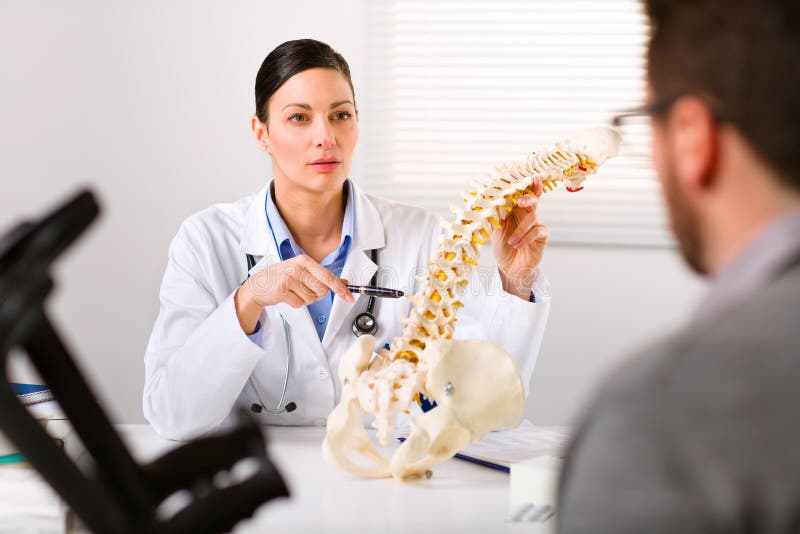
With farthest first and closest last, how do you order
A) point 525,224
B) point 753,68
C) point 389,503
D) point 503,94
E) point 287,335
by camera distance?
point 503,94 → point 287,335 → point 525,224 → point 389,503 → point 753,68

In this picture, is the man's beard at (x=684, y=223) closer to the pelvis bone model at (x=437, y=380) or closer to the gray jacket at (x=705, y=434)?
the gray jacket at (x=705, y=434)

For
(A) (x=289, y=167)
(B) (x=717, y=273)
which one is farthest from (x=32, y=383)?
(B) (x=717, y=273)

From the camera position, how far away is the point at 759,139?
2.10 feet

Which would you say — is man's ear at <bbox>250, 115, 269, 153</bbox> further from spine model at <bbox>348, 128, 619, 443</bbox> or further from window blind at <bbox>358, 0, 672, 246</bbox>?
window blind at <bbox>358, 0, 672, 246</bbox>

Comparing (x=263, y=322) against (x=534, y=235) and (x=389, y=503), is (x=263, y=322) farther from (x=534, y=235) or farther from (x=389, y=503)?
(x=389, y=503)

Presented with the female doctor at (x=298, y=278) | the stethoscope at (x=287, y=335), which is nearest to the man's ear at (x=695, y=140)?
the female doctor at (x=298, y=278)

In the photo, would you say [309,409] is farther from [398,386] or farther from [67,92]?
[67,92]

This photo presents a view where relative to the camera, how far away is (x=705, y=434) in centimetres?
53

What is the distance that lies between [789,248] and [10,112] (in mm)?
3577

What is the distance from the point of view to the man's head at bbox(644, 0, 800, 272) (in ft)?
2.06

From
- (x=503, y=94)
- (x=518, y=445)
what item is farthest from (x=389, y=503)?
(x=503, y=94)

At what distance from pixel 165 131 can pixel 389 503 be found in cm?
250

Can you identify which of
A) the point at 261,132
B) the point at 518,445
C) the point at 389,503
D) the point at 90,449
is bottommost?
the point at 518,445

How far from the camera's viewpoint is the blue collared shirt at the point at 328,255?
246cm
